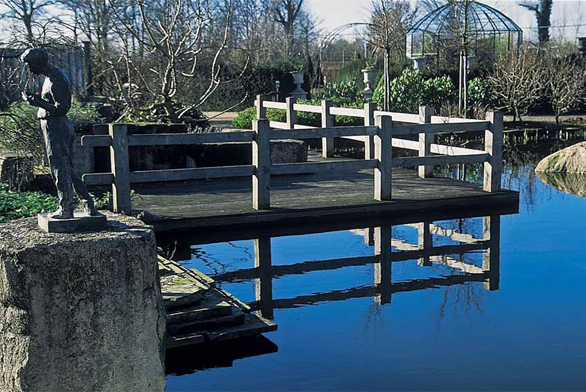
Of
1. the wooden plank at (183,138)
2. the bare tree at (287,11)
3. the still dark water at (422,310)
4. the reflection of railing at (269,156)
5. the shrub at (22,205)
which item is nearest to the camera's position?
the still dark water at (422,310)

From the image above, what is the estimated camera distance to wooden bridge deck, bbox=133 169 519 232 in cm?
1117

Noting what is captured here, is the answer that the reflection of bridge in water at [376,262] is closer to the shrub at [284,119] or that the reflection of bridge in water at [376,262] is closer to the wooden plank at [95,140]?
the wooden plank at [95,140]

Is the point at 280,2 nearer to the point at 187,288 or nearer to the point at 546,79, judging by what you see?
the point at 546,79

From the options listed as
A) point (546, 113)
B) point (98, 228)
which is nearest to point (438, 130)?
point (98, 228)

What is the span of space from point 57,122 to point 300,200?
23.6 ft

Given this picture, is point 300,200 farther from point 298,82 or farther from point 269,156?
point 298,82

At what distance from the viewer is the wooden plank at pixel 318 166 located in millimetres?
11680

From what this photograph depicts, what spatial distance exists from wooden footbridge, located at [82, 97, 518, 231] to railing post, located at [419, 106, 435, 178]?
0.02 m

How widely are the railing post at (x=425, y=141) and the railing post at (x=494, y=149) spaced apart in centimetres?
137

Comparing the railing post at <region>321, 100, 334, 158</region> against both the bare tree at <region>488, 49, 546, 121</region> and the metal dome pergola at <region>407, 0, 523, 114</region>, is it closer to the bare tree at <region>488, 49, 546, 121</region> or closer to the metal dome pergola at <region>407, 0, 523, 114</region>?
the metal dome pergola at <region>407, 0, 523, 114</region>

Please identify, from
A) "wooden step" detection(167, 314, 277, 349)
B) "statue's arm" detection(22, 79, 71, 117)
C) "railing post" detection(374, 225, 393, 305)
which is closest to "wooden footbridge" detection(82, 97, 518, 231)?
"railing post" detection(374, 225, 393, 305)

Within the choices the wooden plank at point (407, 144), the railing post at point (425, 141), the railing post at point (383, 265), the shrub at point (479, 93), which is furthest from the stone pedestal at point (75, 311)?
the shrub at point (479, 93)

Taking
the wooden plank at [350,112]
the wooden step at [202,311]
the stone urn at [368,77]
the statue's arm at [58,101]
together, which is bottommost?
the wooden step at [202,311]

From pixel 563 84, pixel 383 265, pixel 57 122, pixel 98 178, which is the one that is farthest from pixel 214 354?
pixel 563 84
